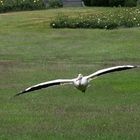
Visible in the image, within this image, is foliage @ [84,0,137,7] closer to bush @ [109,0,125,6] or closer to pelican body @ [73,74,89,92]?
bush @ [109,0,125,6]

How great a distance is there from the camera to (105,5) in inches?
1427

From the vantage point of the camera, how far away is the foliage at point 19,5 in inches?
1335

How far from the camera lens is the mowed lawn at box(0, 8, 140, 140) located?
8.66 meters

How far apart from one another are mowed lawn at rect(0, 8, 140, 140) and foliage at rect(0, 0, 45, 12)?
8.09m

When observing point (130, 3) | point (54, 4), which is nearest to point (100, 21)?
point (130, 3)

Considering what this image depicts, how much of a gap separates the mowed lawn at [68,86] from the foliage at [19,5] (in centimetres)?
809

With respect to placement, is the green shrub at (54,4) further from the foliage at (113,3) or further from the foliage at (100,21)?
the foliage at (100,21)

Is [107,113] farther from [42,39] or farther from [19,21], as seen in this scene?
[19,21]

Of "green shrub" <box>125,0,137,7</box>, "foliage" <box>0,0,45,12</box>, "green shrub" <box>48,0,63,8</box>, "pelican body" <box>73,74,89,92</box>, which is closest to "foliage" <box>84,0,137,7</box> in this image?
"green shrub" <box>125,0,137,7</box>

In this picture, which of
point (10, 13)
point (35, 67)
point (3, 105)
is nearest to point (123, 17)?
point (10, 13)

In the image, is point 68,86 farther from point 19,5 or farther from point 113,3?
point 113,3

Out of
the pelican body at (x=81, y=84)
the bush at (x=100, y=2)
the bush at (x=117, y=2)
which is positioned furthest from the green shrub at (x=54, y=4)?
the pelican body at (x=81, y=84)

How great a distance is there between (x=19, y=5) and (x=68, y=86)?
22.2 meters

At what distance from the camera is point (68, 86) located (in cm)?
Answer: 1245
